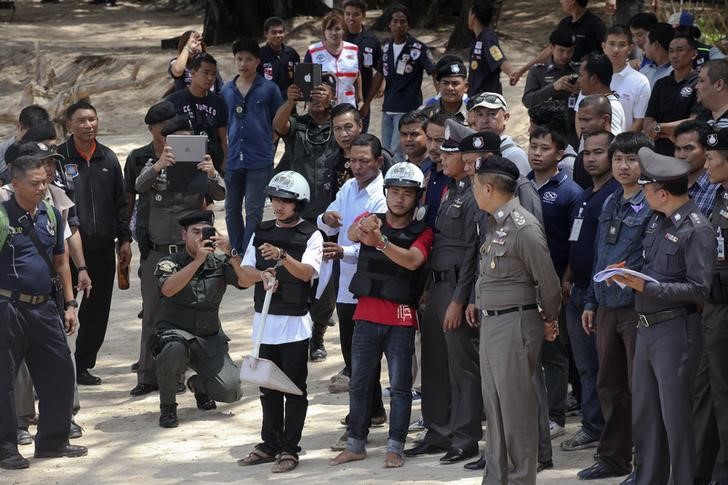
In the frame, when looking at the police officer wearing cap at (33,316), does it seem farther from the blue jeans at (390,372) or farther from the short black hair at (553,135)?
the short black hair at (553,135)

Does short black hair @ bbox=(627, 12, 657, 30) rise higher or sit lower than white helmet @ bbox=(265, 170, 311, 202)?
higher

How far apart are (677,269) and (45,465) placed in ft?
13.3

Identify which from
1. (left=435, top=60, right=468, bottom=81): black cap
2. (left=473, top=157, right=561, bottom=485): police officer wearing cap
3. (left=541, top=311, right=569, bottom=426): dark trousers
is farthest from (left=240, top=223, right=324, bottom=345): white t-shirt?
(left=435, top=60, right=468, bottom=81): black cap

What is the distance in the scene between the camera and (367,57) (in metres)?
12.3

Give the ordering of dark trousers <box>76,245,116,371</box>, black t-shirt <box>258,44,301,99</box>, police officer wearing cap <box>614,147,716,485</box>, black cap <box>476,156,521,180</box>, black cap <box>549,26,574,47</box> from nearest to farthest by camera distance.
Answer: police officer wearing cap <box>614,147,716,485</box> → black cap <box>476,156,521,180</box> → dark trousers <box>76,245,116,371</box> → black cap <box>549,26,574,47</box> → black t-shirt <box>258,44,301,99</box>

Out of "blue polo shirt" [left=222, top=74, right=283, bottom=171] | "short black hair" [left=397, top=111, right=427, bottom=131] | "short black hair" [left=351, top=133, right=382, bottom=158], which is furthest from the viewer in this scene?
"blue polo shirt" [left=222, top=74, right=283, bottom=171]

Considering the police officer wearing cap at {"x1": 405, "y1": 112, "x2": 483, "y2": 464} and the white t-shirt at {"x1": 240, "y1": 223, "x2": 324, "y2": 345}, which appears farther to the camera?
the white t-shirt at {"x1": 240, "y1": 223, "x2": 324, "y2": 345}

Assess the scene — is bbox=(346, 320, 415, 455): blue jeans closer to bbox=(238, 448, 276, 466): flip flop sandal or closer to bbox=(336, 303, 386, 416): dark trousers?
bbox=(336, 303, 386, 416): dark trousers

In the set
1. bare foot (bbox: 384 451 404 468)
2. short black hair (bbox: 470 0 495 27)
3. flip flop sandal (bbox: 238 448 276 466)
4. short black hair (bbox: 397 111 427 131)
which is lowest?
flip flop sandal (bbox: 238 448 276 466)

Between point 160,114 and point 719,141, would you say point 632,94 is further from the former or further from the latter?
point 160,114

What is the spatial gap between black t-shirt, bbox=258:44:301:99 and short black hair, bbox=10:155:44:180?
5.03 meters

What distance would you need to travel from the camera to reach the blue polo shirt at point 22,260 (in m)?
7.57

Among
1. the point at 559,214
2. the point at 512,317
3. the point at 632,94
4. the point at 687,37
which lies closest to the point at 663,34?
the point at 687,37

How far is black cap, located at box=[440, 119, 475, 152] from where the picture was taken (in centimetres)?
727
